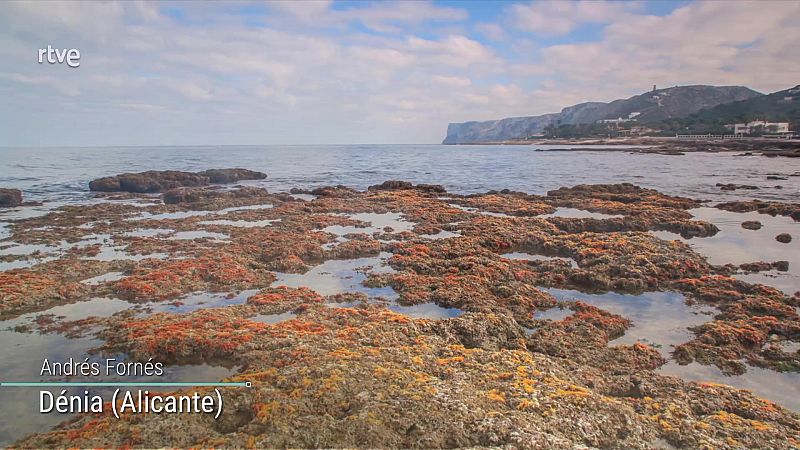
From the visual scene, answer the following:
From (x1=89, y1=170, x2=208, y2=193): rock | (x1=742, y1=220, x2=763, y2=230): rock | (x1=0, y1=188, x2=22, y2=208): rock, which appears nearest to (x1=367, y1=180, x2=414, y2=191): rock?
(x1=89, y1=170, x2=208, y2=193): rock

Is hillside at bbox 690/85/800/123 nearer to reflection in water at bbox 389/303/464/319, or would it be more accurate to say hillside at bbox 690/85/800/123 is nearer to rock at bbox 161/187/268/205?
rock at bbox 161/187/268/205

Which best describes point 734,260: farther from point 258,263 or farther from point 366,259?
point 258,263

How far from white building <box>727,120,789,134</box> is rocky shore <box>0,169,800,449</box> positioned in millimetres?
132648

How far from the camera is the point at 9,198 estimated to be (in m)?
31.2

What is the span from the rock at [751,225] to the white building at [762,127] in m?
128

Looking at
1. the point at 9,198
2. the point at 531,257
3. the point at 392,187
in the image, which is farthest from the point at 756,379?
the point at 9,198

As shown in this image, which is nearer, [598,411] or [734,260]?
[598,411]

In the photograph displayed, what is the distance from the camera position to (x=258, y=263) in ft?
55.1

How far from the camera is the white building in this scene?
119 meters

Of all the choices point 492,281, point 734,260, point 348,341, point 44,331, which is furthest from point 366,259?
point 734,260

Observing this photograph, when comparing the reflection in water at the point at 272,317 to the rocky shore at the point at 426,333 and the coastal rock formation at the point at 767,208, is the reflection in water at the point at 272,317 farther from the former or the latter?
the coastal rock formation at the point at 767,208

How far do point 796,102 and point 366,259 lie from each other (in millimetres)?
217046

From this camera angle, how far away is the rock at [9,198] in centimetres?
3080

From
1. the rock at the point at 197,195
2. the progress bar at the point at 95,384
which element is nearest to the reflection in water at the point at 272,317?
the progress bar at the point at 95,384
